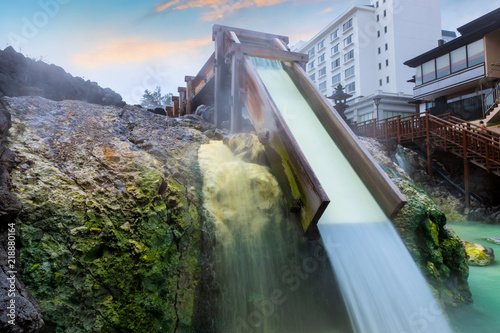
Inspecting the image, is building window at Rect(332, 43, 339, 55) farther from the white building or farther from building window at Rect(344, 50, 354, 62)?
building window at Rect(344, 50, 354, 62)

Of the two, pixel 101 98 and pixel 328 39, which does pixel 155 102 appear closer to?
pixel 328 39

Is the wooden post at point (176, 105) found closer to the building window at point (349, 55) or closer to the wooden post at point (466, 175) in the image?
the wooden post at point (466, 175)

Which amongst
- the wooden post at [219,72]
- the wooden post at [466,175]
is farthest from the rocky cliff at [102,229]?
the wooden post at [466,175]

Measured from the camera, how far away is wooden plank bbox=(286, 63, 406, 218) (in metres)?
3.94

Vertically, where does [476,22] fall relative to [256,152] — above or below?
above

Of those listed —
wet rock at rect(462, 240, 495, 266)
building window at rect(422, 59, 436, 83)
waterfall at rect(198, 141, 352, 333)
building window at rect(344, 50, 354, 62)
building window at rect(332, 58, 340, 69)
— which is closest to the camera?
waterfall at rect(198, 141, 352, 333)

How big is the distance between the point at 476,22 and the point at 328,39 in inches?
879

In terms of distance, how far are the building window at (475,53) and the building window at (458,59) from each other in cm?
34

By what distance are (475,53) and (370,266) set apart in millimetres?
19418

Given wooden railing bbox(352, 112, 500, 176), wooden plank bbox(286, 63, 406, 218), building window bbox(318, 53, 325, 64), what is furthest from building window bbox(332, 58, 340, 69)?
wooden plank bbox(286, 63, 406, 218)

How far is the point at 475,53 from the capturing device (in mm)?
16969

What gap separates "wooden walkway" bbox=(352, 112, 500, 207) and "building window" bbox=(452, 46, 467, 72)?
25.0 ft

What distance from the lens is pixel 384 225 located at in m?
3.88

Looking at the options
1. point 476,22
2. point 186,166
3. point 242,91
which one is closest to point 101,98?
point 242,91
